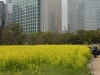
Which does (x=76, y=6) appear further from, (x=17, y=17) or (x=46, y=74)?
(x=46, y=74)

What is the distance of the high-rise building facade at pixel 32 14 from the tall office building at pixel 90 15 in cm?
1246

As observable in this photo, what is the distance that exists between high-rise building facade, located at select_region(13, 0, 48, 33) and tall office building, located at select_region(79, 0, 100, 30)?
12.5m

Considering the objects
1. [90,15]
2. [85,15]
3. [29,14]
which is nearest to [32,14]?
[29,14]

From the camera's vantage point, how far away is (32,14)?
273 ft

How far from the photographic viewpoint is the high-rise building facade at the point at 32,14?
263 ft

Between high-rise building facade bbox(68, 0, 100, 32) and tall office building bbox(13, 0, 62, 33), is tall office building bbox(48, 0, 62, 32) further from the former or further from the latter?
high-rise building facade bbox(68, 0, 100, 32)

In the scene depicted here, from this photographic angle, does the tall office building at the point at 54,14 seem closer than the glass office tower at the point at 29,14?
No

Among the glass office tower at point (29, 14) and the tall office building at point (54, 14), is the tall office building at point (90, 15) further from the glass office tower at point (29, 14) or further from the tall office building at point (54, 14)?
the tall office building at point (54, 14)

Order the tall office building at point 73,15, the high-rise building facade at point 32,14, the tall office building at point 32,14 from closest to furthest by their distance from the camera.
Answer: the tall office building at point 32,14, the high-rise building facade at point 32,14, the tall office building at point 73,15

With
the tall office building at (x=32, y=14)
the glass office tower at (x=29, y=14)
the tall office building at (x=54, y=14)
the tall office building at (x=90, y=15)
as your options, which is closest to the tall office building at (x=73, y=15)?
the tall office building at (x=90, y=15)

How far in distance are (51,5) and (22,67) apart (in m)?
93.2

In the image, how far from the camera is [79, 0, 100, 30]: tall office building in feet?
268

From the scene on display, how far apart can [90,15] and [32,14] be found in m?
18.8

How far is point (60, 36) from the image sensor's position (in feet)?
181
